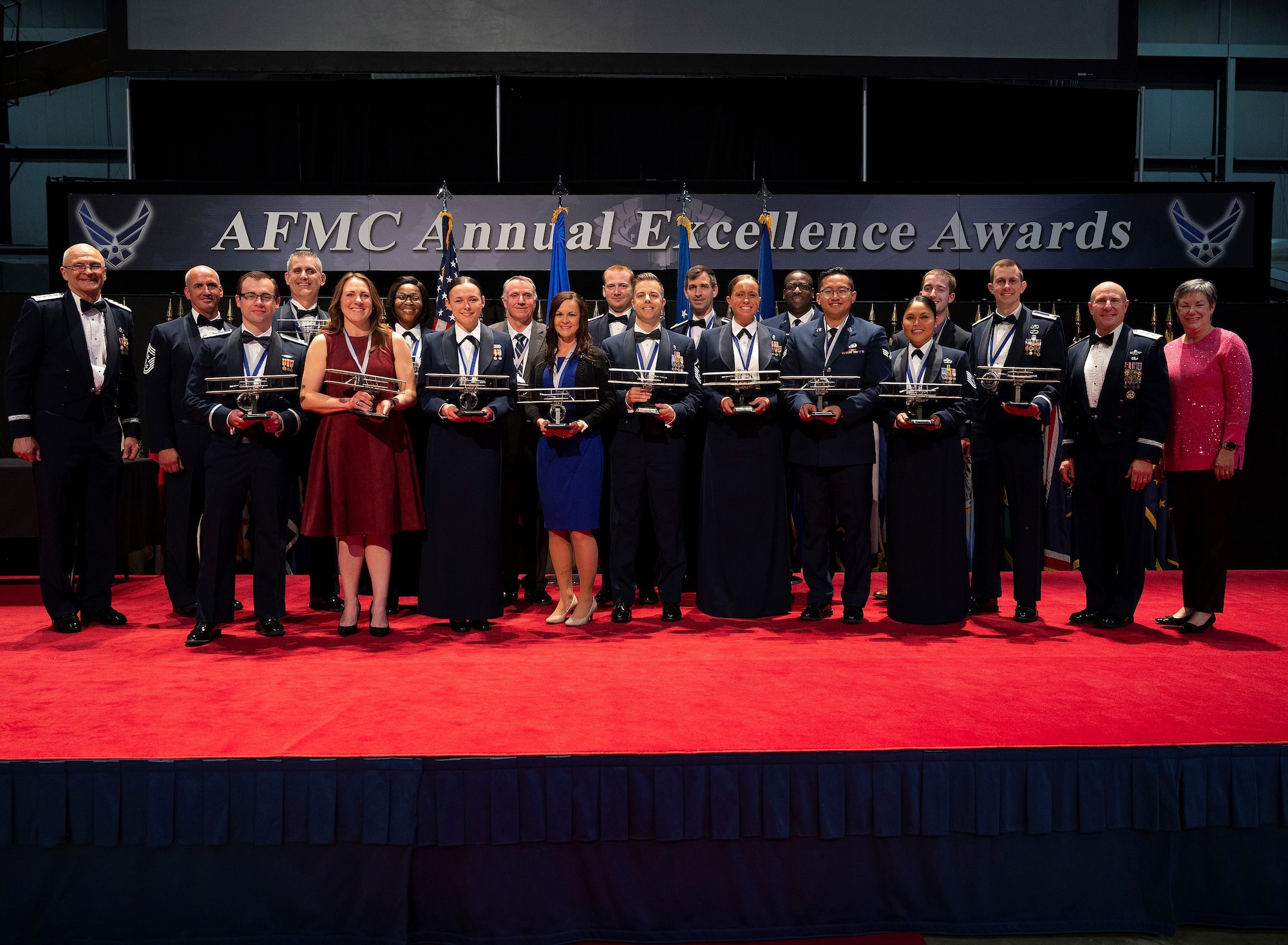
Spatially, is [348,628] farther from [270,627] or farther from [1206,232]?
[1206,232]

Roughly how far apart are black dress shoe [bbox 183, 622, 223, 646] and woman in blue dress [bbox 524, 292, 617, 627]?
63.8 inches

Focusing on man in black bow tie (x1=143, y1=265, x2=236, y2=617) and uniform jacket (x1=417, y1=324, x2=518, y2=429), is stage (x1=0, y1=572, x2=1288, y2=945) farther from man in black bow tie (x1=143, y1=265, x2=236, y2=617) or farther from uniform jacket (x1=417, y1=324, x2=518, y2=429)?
man in black bow tie (x1=143, y1=265, x2=236, y2=617)

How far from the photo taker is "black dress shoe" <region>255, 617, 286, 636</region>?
466 centimetres

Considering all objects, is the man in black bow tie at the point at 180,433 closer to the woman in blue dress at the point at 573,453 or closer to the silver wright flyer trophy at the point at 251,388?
the silver wright flyer trophy at the point at 251,388

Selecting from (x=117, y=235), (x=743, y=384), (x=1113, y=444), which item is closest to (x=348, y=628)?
(x=743, y=384)

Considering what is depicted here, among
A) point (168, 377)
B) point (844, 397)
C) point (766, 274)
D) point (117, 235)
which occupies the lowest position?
point (844, 397)

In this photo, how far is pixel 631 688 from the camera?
360cm

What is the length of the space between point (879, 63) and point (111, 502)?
704cm

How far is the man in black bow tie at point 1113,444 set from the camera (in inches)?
188

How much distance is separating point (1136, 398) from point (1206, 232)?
4.24 m

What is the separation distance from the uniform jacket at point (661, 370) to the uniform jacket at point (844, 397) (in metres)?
0.56

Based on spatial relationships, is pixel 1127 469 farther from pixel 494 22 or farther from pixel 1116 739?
pixel 494 22

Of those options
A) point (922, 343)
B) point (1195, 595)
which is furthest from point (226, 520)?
point (1195, 595)

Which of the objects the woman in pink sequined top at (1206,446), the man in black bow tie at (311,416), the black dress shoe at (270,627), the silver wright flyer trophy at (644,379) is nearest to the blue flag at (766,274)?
the silver wright flyer trophy at (644,379)
